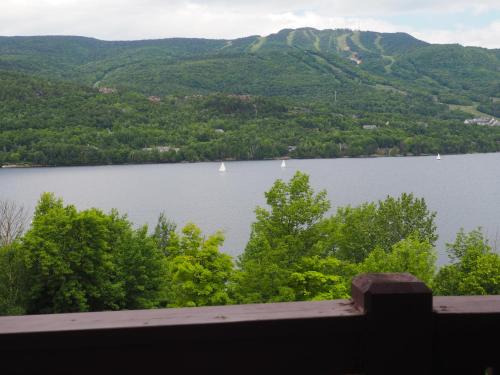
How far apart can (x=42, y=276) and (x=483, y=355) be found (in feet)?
82.8

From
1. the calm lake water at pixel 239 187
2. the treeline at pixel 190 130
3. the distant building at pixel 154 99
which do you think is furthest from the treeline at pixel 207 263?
the distant building at pixel 154 99

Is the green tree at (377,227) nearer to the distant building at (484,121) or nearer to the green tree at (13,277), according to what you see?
the green tree at (13,277)

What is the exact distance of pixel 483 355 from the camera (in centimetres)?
164

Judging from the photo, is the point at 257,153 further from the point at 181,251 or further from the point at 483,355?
the point at 483,355

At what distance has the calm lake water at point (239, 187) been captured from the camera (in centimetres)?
6228

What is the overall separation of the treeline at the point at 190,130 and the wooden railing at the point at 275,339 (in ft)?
437

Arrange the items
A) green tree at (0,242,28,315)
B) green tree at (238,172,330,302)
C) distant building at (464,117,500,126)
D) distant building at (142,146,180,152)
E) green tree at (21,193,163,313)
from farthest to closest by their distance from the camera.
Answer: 1. distant building at (464,117,500,126)
2. distant building at (142,146,180,152)
3. green tree at (21,193,163,313)
4. green tree at (0,242,28,315)
5. green tree at (238,172,330,302)

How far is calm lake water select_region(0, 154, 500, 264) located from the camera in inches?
2452

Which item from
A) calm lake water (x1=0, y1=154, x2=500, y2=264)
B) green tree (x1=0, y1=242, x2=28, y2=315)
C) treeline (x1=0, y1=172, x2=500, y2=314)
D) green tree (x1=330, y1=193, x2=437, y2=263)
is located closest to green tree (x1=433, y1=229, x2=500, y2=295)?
treeline (x1=0, y1=172, x2=500, y2=314)

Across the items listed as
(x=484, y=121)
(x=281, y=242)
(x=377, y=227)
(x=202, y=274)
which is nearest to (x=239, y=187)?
(x=377, y=227)

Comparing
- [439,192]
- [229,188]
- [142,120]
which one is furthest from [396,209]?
[142,120]

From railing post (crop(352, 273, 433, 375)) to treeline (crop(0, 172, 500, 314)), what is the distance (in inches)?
663

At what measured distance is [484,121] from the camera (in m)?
196

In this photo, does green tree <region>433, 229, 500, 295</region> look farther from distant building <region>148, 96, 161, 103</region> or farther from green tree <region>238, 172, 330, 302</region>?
distant building <region>148, 96, 161, 103</region>
